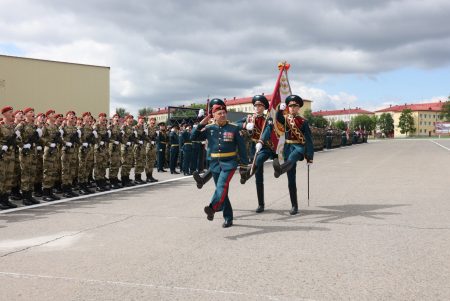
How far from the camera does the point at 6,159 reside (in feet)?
28.4

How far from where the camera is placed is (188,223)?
6867 millimetres

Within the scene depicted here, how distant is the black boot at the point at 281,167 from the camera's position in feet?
23.5

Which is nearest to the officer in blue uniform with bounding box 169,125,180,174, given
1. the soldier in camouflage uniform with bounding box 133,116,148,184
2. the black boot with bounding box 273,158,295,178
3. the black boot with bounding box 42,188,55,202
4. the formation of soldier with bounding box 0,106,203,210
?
the formation of soldier with bounding box 0,106,203,210

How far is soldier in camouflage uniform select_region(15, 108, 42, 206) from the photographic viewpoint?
9039 millimetres

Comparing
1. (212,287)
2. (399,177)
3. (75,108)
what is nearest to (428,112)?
(75,108)

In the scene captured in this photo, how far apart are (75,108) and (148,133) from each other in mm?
31521

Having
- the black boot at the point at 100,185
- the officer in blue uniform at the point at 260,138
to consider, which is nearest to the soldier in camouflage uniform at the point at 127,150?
the black boot at the point at 100,185

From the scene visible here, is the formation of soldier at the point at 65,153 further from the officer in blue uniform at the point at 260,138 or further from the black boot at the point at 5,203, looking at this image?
the officer in blue uniform at the point at 260,138

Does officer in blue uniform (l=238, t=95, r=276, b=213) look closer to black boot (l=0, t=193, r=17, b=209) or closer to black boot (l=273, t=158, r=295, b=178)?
black boot (l=273, t=158, r=295, b=178)

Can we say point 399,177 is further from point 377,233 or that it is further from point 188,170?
point 377,233

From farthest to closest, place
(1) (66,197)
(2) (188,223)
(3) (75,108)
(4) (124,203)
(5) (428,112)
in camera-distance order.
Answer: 1. (5) (428,112)
2. (3) (75,108)
3. (1) (66,197)
4. (4) (124,203)
5. (2) (188,223)

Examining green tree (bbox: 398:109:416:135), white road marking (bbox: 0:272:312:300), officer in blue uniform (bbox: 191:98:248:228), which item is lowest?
white road marking (bbox: 0:272:312:300)

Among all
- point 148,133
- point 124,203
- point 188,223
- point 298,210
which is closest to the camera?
point 188,223

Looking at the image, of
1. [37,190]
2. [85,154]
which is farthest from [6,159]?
[85,154]
